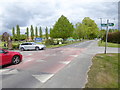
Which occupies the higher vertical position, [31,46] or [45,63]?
[31,46]

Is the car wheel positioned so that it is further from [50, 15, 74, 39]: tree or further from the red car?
[50, 15, 74, 39]: tree

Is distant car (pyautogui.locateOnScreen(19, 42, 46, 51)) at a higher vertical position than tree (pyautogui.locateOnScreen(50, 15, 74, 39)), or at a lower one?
lower

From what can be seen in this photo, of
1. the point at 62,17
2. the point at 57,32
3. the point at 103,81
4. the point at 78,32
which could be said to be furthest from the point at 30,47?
the point at 78,32

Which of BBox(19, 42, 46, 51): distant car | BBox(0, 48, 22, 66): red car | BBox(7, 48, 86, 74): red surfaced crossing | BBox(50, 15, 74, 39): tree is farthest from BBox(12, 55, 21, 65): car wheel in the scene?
BBox(50, 15, 74, 39): tree

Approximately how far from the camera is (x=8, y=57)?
26.6 ft

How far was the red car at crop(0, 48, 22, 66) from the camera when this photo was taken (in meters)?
7.67

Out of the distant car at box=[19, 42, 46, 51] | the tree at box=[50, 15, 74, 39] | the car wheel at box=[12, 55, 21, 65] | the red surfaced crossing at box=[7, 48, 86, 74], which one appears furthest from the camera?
the tree at box=[50, 15, 74, 39]

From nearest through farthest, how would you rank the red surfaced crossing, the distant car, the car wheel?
the red surfaced crossing
the car wheel
the distant car

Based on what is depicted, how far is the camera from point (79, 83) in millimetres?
4730

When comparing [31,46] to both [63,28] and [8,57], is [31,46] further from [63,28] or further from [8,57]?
[63,28]

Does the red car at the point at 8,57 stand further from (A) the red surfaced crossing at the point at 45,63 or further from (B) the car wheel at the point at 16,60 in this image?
(A) the red surfaced crossing at the point at 45,63

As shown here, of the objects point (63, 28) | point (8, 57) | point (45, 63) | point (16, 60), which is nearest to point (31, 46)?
point (16, 60)

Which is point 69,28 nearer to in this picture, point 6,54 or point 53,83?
point 6,54

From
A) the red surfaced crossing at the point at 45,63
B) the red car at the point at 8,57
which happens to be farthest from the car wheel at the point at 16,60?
the red surfaced crossing at the point at 45,63
